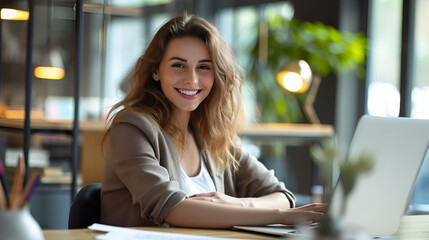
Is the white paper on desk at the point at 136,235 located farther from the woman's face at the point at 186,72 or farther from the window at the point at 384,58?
the window at the point at 384,58

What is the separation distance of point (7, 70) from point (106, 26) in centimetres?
74

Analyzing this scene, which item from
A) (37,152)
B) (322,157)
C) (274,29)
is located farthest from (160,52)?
(274,29)

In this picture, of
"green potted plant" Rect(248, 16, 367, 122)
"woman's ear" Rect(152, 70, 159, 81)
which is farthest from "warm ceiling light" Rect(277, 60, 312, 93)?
"woman's ear" Rect(152, 70, 159, 81)

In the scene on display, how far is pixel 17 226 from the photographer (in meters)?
0.91

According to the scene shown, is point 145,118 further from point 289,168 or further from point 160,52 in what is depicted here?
point 289,168

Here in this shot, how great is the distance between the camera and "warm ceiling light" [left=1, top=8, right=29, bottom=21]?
3.33 metres

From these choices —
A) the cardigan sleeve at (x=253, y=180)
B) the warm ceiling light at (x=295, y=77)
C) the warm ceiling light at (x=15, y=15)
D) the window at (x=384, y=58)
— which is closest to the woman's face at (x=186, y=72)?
the cardigan sleeve at (x=253, y=180)

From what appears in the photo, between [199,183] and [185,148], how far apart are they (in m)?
0.13

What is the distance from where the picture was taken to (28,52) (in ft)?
10.3

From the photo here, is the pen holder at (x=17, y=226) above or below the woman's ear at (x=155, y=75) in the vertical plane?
below

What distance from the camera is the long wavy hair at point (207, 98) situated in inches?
76.8

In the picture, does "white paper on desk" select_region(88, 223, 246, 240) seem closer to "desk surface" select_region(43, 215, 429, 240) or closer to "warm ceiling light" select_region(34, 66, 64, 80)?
"desk surface" select_region(43, 215, 429, 240)

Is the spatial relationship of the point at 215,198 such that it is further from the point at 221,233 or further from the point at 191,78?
the point at 191,78

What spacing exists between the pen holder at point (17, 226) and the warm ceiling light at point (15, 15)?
2.58 metres
